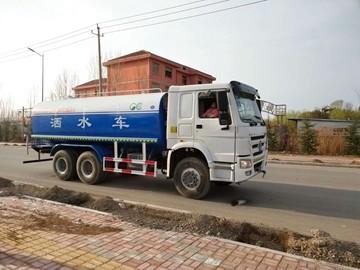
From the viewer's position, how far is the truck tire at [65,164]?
36.0 feet

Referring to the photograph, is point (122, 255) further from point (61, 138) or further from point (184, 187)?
point (61, 138)

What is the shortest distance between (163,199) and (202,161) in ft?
4.31

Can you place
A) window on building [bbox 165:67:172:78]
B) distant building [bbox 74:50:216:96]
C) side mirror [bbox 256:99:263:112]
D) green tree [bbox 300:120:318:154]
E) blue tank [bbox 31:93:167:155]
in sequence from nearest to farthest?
blue tank [bbox 31:93:167:155], side mirror [bbox 256:99:263:112], green tree [bbox 300:120:318:154], distant building [bbox 74:50:216:96], window on building [bbox 165:67:172:78]

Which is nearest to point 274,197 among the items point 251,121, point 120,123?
point 251,121

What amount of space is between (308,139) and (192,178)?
1496 cm

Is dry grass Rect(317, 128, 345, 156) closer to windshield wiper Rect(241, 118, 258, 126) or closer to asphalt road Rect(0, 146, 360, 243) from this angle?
asphalt road Rect(0, 146, 360, 243)

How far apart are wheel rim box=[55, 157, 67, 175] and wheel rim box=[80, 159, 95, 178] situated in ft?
2.74

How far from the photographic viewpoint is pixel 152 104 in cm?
900

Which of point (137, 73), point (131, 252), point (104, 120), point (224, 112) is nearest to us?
point (131, 252)

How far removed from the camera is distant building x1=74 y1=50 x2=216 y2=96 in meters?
39.2

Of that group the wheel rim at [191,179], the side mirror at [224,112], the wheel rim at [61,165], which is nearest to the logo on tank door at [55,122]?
the wheel rim at [61,165]

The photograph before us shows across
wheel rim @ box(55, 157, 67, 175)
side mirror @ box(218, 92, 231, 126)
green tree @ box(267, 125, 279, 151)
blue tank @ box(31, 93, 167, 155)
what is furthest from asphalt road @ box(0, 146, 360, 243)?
green tree @ box(267, 125, 279, 151)

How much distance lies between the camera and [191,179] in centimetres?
841

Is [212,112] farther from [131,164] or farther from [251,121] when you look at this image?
[131,164]
